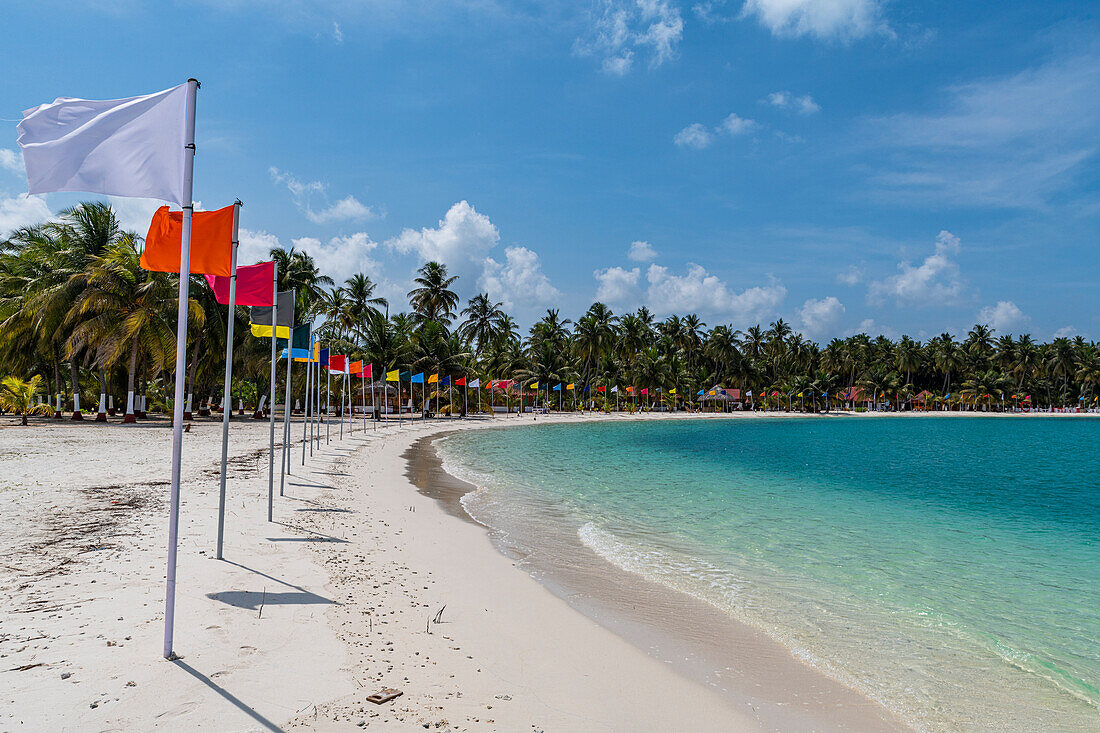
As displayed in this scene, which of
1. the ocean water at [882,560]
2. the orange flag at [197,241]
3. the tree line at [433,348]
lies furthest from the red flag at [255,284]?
the tree line at [433,348]

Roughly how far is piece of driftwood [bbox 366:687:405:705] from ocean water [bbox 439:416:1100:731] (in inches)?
168

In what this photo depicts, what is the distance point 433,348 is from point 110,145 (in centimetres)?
5643

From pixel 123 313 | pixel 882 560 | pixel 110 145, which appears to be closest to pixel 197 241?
pixel 110 145

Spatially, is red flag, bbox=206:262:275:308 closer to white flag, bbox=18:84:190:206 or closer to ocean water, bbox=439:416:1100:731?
white flag, bbox=18:84:190:206

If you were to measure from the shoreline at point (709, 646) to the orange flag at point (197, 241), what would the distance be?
18.4 ft

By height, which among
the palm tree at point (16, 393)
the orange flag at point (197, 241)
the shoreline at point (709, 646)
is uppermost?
the orange flag at point (197, 241)

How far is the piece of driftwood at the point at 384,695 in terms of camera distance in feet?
14.4

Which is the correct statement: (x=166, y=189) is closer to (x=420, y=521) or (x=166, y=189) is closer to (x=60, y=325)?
(x=420, y=521)

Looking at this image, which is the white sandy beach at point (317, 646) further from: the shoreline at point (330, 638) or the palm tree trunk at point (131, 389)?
the palm tree trunk at point (131, 389)

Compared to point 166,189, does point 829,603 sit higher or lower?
lower

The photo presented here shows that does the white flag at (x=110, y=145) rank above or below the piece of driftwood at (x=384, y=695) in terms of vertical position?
Result: above

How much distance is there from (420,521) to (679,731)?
842 cm

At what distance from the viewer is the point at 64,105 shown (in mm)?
4500

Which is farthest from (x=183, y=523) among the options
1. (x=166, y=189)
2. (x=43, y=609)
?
(x=166, y=189)
